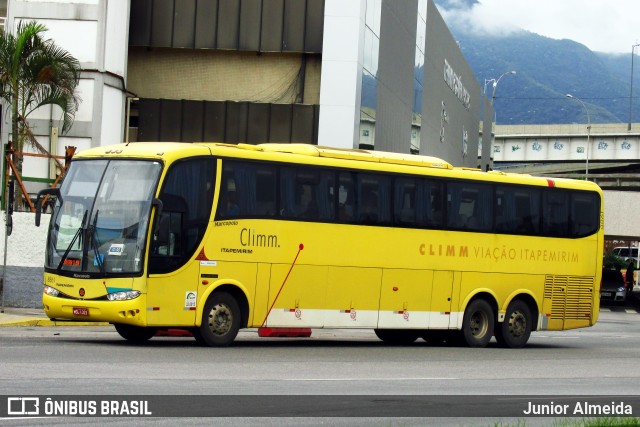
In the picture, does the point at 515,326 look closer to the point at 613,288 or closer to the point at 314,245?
the point at 314,245

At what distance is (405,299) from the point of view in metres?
24.2

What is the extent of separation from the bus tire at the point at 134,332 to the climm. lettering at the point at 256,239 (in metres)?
2.12

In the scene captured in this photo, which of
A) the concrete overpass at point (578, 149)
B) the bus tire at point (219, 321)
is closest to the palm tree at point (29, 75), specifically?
the bus tire at point (219, 321)

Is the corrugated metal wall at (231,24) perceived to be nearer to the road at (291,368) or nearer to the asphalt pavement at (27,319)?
the asphalt pavement at (27,319)

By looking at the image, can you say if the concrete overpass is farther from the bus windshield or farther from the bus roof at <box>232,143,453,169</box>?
the bus windshield

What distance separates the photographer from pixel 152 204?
20.0 metres

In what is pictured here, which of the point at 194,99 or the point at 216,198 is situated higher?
the point at 194,99

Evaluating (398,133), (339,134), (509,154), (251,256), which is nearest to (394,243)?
(251,256)

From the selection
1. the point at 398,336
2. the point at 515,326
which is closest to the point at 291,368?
the point at 398,336

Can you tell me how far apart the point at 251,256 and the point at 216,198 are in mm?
1275

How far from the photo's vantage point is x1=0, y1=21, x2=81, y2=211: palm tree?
104 ft

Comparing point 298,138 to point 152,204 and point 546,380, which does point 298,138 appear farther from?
point 546,380

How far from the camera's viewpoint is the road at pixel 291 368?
14078 millimetres

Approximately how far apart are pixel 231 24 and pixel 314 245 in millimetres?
17566
